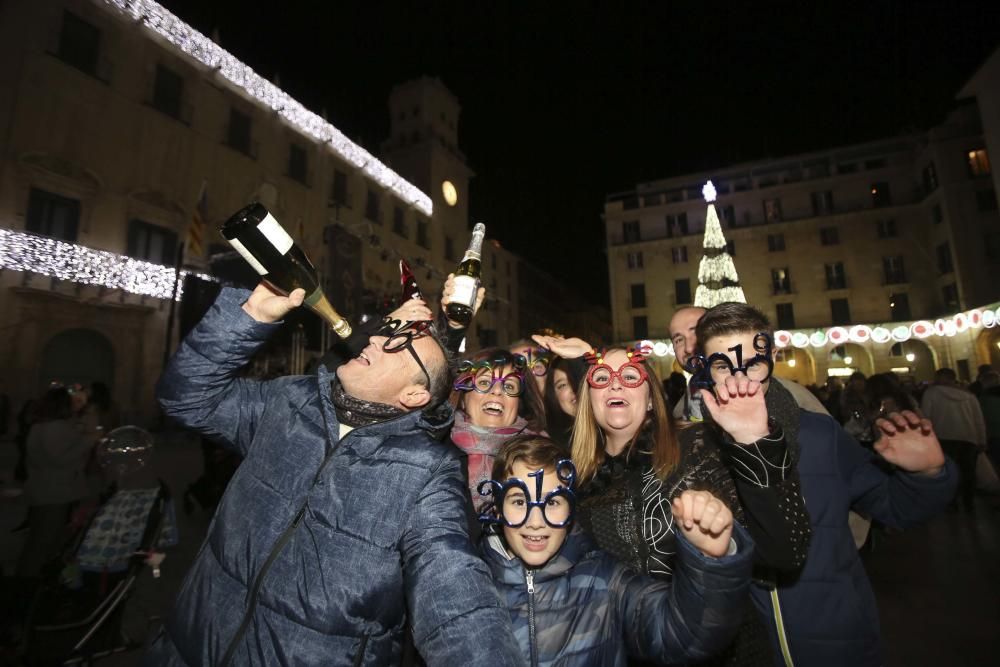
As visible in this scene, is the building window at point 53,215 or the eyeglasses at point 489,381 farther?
the building window at point 53,215

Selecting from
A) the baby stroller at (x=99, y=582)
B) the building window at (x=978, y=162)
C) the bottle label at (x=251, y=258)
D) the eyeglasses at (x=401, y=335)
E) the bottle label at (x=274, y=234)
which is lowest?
the baby stroller at (x=99, y=582)

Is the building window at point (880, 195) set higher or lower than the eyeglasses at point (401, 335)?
higher

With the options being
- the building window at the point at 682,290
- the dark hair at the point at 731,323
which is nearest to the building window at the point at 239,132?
the dark hair at the point at 731,323

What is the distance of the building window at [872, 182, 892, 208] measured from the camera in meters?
30.6

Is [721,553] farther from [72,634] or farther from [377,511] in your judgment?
[72,634]

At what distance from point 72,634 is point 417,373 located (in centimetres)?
350

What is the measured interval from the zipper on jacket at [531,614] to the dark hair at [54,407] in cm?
531

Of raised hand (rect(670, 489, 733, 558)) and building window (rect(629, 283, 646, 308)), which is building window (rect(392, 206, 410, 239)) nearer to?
building window (rect(629, 283, 646, 308))

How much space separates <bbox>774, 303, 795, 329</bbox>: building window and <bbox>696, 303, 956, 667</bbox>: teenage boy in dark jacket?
33.3 metres

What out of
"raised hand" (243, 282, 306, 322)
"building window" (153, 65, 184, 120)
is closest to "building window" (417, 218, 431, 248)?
"building window" (153, 65, 184, 120)

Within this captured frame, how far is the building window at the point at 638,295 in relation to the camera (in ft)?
114

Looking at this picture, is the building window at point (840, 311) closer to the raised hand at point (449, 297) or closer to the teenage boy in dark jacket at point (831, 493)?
the teenage boy in dark jacket at point (831, 493)

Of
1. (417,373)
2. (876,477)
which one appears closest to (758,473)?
(876,477)

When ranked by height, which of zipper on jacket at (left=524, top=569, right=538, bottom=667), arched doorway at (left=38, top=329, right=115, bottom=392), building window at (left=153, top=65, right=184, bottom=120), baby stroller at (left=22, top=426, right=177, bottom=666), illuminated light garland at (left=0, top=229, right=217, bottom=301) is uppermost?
building window at (left=153, top=65, right=184, bottom=120)
